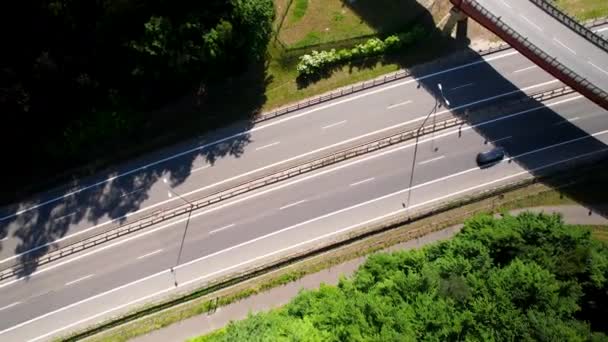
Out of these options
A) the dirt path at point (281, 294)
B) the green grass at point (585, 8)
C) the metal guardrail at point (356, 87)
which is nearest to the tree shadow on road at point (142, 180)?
the metal guardrail at point (356, 87)

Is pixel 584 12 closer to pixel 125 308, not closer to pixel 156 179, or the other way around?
pixel 156 179

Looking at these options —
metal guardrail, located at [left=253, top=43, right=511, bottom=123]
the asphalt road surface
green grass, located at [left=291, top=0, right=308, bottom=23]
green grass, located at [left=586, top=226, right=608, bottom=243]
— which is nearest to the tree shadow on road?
metal guardrail, located at [left=253, top=43, right=511, bottom=123]

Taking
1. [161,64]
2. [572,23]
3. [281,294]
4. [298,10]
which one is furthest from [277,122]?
[572,23]

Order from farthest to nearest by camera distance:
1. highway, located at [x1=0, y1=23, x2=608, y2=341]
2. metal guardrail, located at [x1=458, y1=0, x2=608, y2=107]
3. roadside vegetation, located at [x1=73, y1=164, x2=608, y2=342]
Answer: highway, located at [x1=0, y1=23, x2=608, y2=341]
roadside vegetation, located at [x1=73, y1=164, x2=608, y2=342]
metal guardrail, located at [x1=458, y1=0, x2=608, y2=107]

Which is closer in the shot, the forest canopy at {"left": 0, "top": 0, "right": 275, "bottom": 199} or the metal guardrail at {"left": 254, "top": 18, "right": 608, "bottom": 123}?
the forest canopy at {"left": 0, "top": 0, "right": 275, "bottom": 199}

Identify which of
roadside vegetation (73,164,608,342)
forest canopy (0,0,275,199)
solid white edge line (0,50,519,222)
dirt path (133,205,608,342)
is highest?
forest canopy (0,0,275,199)

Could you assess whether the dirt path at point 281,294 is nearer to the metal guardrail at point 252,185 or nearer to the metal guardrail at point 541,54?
the metal guardrail at point 252,185

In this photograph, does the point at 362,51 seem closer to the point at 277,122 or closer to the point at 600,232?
the point at 277,122

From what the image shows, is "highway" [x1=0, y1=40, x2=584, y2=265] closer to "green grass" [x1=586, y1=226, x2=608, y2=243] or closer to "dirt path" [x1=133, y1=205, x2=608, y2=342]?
"dirt path" [x1=133, y1=205, x2=608, y2=342]
